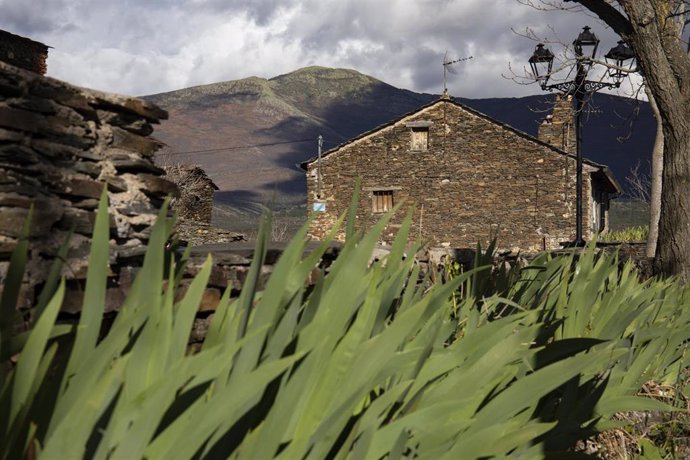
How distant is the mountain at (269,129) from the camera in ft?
420

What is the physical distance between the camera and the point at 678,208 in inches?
296

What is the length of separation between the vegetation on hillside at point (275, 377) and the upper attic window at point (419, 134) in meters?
23.1

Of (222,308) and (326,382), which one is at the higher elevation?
(222,308)

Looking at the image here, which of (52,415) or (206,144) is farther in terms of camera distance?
(206,144)

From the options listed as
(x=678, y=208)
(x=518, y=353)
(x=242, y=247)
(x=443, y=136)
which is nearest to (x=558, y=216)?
(x=443, y=136)

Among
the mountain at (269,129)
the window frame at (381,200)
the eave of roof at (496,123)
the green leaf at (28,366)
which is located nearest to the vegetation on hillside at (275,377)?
the green leaf at (28,366)

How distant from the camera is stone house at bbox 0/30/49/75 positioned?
12.7 metres

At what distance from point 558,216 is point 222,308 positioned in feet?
77.4

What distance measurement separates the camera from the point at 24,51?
13891 mm

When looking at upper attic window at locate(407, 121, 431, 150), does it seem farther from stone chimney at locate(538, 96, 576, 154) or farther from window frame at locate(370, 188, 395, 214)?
stone chimney at locate(538, 96, 576, 154)

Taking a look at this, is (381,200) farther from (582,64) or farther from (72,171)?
(72,171)

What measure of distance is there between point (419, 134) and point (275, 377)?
79.6 feet

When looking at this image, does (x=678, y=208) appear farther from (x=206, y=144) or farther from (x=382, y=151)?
(x=206, y=144)

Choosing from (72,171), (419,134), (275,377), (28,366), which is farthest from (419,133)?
(28,366)
